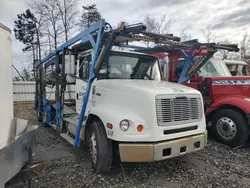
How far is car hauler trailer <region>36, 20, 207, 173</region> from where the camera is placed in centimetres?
332

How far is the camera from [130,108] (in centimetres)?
354

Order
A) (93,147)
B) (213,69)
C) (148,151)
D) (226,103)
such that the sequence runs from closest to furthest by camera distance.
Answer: (148,151), (93,147), (226,103), (213,69)

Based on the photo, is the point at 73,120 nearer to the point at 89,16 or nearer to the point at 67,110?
the point at 67,110

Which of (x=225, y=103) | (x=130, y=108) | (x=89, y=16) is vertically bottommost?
(x=225, y=103)

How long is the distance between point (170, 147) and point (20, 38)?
2623 cm

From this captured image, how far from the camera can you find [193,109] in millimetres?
3887

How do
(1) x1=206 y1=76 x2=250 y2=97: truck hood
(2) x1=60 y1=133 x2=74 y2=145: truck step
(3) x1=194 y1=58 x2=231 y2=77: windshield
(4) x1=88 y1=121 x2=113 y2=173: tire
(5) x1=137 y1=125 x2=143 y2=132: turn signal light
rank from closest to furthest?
(5) x1=137 y1=125 x2=143 y2=132: turn signal light, (4) x1=88 y1=121 x2=113 y2=173: tire, (2) x1=60 y1=133 x2=74 y2=145: truck step, (1) x1=206 y1=76 x2=250 y2=97: truck hood, (3) x1=194 y1=58 x2=231 y2=77: windshield

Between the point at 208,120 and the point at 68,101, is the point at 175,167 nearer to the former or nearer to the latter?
the point at 208,120

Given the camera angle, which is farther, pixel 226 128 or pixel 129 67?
pixel 226 128

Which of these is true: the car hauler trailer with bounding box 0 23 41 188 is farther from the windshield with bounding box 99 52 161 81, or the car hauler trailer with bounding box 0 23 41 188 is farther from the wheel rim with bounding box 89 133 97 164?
the windshield with bounding box 99 52 161 81

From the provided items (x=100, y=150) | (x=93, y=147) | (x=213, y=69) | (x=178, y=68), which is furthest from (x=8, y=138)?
(x=213, y=69)

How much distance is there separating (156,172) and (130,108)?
1.31m

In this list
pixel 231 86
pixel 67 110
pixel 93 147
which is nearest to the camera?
pixel 93 147

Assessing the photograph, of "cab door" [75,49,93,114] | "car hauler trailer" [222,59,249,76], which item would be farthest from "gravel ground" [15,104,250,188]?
"car hauler trailer" [222,59,249,76]
